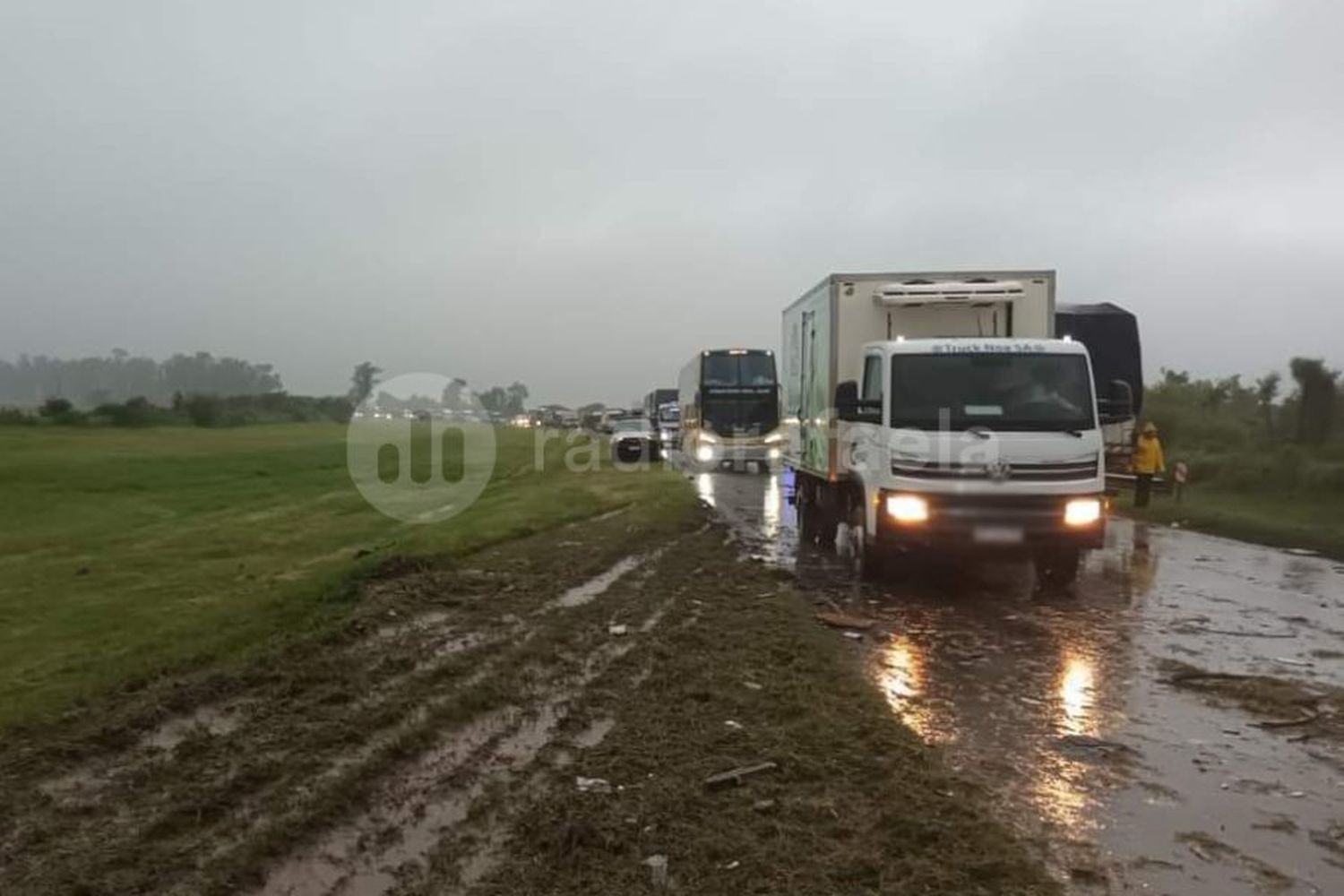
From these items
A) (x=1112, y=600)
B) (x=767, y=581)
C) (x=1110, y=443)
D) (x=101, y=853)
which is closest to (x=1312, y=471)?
(x=1110, y=443)

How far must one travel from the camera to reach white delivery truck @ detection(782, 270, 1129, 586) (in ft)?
32.6

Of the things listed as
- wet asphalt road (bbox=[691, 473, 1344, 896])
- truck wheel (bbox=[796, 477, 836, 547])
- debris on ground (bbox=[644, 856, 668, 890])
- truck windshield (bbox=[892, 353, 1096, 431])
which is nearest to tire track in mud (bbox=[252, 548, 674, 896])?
debris on ground (bbox=[644, 856, 668, 890])

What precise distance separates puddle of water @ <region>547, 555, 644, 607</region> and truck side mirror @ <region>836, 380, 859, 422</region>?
3.32 meters

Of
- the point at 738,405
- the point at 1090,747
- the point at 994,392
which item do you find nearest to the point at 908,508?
the point at 994,392

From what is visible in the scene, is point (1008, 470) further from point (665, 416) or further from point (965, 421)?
point (665, 416)

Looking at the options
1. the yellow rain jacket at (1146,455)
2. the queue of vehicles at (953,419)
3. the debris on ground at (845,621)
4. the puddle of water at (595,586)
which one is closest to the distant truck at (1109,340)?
the yellow rain jacket at (1146,455)

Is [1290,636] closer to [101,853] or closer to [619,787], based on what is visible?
[619,787]

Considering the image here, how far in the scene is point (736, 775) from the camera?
16.7 feet

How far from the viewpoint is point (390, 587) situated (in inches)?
411

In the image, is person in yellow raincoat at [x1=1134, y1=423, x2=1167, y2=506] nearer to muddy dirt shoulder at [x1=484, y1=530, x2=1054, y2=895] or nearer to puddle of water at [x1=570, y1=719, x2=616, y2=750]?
muddy dirt shoulder at [x1=484, y1=530, x2=1054, y2=895]

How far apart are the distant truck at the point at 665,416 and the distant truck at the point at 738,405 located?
10.8m

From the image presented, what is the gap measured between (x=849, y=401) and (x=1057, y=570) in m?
3.01

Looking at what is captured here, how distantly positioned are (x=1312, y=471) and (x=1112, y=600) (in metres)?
14.0

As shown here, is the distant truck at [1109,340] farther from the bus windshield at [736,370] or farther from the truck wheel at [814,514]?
the bus windshield at [736,370]
